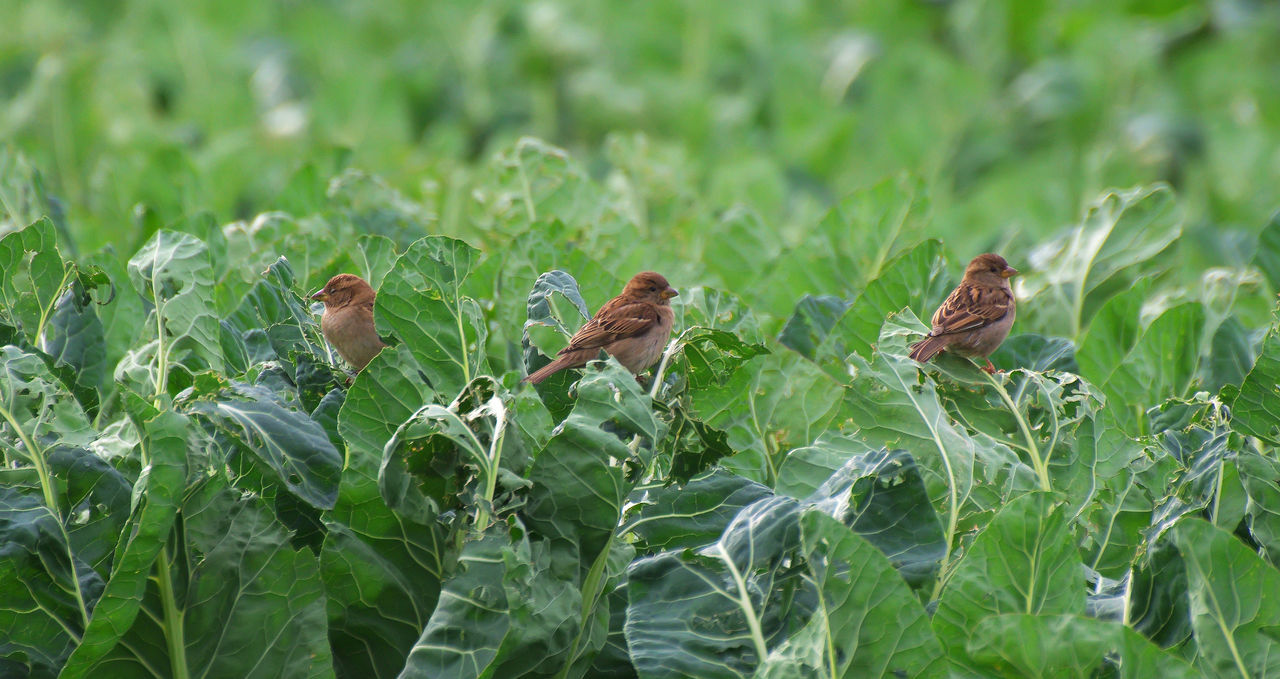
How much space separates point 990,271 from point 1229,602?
3.62 ft

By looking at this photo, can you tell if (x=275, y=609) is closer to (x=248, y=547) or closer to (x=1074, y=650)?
(x=248, y=547)

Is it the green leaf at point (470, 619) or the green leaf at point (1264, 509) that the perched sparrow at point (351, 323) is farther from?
the green leaf at point (1264, 509)

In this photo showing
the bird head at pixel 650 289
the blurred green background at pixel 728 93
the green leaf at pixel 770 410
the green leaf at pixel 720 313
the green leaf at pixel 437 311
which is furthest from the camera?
the blurred green background at pixel 728 93

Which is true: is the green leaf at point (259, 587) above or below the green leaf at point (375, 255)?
below

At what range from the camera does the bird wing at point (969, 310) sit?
2.45 metres

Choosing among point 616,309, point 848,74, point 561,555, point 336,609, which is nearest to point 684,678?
point 561,555

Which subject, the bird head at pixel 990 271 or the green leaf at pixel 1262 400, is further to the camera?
the bird head at pixel 990 271

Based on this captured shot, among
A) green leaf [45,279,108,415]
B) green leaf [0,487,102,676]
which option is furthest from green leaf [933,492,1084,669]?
green leaf [45,279,108,415]

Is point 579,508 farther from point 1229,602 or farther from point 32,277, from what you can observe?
point 32,277

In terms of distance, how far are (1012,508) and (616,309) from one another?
3.54ft

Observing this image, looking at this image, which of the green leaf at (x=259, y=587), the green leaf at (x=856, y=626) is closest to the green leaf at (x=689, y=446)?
the green leaf at (x=856, y=626)

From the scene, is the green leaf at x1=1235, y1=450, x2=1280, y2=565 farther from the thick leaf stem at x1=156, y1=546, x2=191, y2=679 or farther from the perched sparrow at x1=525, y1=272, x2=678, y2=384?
the thick leaf stem at x1=156, y1=546, x2=191, y2=679

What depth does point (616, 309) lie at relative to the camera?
106 inches

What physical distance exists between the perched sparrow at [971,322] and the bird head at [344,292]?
1233 millimetres
